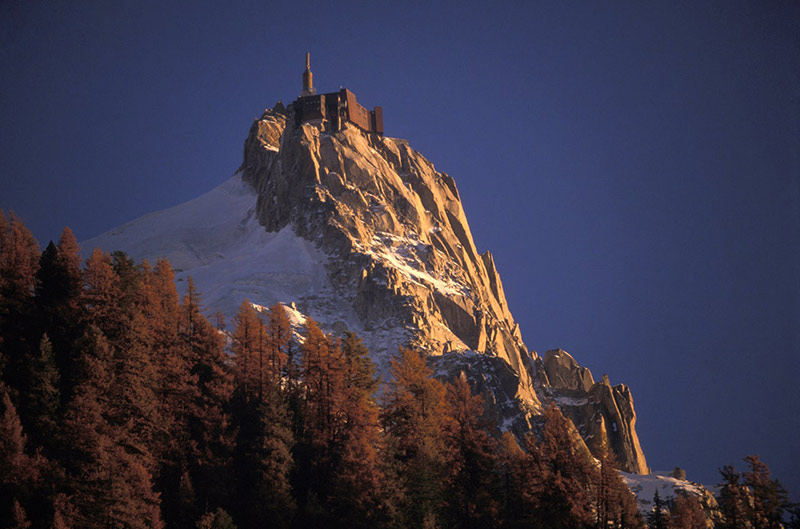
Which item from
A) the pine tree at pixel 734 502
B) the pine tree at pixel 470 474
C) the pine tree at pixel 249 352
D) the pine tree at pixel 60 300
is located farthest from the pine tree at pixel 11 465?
the pine tree at pixel 734 502

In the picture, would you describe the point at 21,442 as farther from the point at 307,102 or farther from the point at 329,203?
the point at 307,102

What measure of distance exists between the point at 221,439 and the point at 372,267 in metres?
86.8

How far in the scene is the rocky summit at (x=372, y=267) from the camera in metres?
148

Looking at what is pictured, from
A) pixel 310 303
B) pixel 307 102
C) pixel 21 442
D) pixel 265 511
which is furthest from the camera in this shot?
pixel 307 102

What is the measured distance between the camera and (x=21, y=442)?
59625 millimetres

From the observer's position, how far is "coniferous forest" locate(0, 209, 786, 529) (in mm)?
62188

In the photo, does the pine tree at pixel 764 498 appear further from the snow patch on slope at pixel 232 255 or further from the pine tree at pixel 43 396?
the snow patch on slope at pixel 232 255

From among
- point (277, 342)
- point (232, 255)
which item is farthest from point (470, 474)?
point (232, 255)

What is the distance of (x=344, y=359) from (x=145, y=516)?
2191cm

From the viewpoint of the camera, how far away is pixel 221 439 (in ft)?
238

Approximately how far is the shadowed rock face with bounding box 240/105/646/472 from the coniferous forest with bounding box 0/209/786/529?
61009mm

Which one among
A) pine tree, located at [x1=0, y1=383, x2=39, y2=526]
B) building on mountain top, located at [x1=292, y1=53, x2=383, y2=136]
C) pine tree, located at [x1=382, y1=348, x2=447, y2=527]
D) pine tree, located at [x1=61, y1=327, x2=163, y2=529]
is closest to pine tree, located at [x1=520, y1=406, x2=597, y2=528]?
pine tree, located at [x1=382, y1=348, x2=447, y2=527]

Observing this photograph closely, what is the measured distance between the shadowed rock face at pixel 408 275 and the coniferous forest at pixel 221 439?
200 ft

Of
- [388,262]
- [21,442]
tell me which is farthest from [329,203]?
[21,442]
